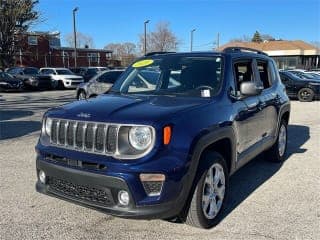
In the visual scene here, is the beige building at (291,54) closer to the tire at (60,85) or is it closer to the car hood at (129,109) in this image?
the tire at (60,85)

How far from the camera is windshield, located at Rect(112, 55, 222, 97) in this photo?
474 centimetres

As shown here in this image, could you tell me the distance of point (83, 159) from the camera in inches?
147

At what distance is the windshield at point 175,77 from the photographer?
187 inches

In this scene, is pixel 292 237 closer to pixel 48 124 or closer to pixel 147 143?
pixel 147 143

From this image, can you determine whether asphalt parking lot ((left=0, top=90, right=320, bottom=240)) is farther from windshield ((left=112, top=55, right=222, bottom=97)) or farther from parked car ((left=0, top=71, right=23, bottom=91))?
parked car ((left=0, top=71, right=23, bottom=91))

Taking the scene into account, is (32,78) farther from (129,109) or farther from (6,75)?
(129,109)

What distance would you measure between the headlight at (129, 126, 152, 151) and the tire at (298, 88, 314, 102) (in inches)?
Answer: 679

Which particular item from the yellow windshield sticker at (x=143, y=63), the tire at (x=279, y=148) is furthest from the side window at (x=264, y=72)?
the yellow windshield sticker at (x=143, y=63)

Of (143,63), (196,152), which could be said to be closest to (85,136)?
(196,152)

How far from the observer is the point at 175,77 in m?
5.01

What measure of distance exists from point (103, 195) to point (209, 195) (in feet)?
3.76

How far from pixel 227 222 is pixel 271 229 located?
0.47 metres

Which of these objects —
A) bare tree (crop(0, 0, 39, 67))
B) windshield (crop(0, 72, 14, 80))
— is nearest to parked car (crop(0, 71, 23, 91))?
windshield (crop(0, 72, 14, 80))

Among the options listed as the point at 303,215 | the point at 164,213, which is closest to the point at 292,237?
the point at 303,215
